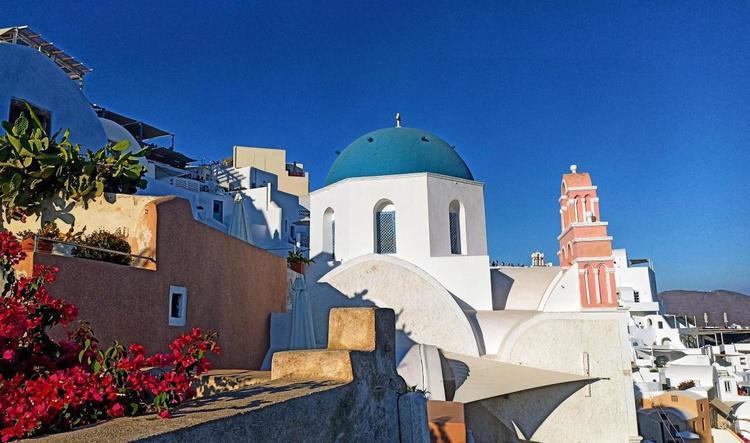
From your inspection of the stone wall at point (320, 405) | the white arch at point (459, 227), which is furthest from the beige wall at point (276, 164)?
the stone wall at point (320, 405)

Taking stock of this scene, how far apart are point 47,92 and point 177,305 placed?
538cm

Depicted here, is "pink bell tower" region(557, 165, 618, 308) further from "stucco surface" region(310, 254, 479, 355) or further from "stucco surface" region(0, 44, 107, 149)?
"stucco surface" region(0, 44, 107, 149)

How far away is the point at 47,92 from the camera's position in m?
10.4

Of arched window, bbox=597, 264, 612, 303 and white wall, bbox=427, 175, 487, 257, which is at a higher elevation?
white wall, bbox=427, 175, 487, 257

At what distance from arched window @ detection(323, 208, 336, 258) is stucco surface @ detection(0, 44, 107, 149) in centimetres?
641

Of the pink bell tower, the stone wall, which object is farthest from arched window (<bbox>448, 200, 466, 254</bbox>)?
the stone wall

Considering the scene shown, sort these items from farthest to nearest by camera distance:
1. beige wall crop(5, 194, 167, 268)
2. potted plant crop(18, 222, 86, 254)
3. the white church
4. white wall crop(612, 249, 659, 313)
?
1. white wall crop(612, 249, 659, 313)
2. the white church
3. beige wall crop(5, 194, 167, 268)
4. potted plant crop(18, 222, 86, 254)

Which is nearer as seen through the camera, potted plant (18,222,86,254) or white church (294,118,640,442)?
potted plant (18,222,86,254)

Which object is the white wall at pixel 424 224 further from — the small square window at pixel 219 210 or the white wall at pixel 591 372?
the small square window at pixel 219 210

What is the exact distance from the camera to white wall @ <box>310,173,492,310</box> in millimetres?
14391

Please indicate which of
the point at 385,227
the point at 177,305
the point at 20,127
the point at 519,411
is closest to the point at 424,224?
the point at 385,227

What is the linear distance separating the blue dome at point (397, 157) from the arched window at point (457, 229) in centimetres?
87

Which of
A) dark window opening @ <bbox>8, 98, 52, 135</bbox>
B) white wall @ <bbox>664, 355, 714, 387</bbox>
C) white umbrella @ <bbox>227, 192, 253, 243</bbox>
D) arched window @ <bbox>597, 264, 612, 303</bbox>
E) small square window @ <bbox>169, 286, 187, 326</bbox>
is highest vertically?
dark window opening @ <bbox>8, 98, 52, 135</bbox>

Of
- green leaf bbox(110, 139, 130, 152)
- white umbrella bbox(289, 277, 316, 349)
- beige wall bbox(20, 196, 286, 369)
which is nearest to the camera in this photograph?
beige wall bbox(20, 196, 286, 369)
